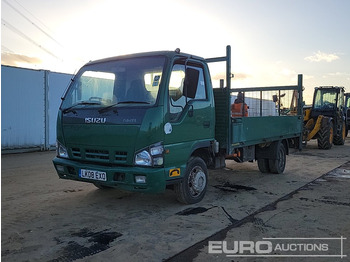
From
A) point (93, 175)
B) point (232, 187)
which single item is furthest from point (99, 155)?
point (232, 187)

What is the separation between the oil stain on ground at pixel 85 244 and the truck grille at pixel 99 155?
941 millimetres

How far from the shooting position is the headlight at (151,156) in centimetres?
411

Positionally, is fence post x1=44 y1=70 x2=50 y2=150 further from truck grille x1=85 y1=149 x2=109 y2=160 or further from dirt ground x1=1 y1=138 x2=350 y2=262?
truck grille x1=85 y1=149 x2=109 y2=160

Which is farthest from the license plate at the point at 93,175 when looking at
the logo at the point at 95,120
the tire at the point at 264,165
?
the tire at the point at 264,165

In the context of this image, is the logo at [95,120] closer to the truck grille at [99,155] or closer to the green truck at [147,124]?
the green truck at [147,124]

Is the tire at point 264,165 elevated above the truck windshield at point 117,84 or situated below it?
below

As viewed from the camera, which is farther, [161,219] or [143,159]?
[161,219]

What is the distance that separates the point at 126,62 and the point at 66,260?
9.20 ft

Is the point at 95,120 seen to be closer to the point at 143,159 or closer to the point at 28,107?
the point at 143,159

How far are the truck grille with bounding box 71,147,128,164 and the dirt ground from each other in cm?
80

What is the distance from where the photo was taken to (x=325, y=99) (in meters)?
14.1

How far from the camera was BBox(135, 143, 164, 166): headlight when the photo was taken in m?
4.11

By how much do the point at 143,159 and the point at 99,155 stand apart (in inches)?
27.7

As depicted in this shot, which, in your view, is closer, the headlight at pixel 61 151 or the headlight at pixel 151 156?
the headlight at pixel 151 156
